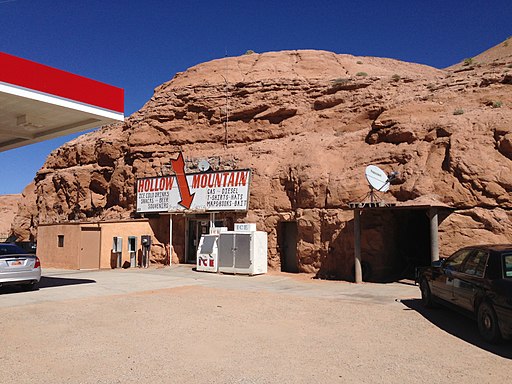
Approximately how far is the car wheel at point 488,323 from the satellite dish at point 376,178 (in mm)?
8319

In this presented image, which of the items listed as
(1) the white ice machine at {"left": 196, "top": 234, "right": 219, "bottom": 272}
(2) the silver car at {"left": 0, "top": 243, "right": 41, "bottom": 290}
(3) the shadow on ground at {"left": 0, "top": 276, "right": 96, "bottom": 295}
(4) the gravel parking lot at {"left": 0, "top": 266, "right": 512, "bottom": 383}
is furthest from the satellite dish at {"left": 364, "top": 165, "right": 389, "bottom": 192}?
(2) the silver car at {"left": 0, "top": 243, "right": 41, "bottom": 290}

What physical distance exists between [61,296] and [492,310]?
10273 mm

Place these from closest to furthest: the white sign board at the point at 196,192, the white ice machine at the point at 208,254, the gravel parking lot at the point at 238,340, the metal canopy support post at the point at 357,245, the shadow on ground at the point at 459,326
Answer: the gravel parking lot at the point at 238,340 < the shadow on ground at the point at 459,326 < the metal canopy support post at the point at 357,245 < the white ice machine at the point at 208,254 < the white sign board at the point at 196,192

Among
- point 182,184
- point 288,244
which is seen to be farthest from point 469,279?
point 182,184

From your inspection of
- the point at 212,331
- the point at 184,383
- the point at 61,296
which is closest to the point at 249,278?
the point at 61,296

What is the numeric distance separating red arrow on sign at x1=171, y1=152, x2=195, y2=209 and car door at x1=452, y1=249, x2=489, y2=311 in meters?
16.2

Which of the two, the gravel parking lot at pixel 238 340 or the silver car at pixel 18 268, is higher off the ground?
the silver car at pixel 18 268

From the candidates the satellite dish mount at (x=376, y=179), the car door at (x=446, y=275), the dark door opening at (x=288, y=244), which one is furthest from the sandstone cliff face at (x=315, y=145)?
the car door at (x=446, y=275)

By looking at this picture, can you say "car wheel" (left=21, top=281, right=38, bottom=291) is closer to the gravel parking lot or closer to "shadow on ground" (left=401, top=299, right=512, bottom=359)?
the gravel parking lot

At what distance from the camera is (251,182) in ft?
71.1

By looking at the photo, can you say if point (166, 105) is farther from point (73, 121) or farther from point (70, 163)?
point (73, 121)

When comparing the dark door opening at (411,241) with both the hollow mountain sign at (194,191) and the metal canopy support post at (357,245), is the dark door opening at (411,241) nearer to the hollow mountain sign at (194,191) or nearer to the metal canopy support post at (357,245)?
the metal canopy support post at (357,245)

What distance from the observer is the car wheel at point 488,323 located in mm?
6848

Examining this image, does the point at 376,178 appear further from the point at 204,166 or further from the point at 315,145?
the point at 204,166
